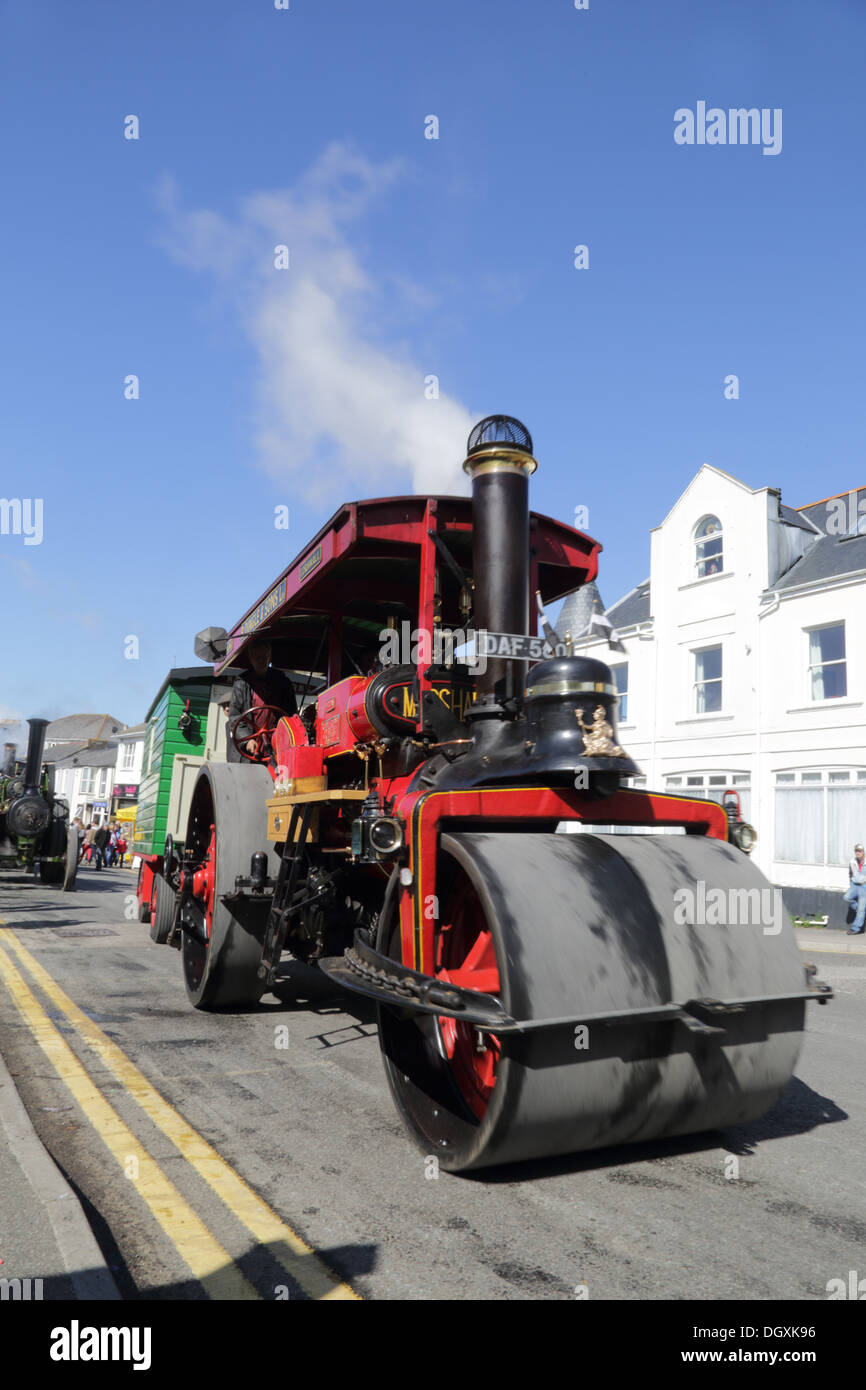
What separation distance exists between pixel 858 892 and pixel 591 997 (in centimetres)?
1356

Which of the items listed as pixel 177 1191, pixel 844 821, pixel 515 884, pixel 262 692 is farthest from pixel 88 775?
pixel 515 884

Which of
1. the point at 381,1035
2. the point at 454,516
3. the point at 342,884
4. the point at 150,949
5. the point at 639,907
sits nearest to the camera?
the point at 639,907

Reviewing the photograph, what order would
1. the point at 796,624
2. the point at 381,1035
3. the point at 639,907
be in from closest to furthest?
the point at 639,907, the point at 381,1035, the point at 796,624

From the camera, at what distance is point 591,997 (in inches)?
119

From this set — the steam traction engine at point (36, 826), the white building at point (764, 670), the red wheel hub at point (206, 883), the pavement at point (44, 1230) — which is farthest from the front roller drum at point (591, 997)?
the steam traction engine at point (36, 826)

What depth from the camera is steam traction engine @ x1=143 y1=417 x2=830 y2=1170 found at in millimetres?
3020

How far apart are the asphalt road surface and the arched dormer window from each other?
50.6 feet

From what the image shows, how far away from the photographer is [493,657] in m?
4.06

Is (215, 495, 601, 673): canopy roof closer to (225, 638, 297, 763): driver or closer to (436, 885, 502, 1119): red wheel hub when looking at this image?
(225, 638, 297, 763): driver

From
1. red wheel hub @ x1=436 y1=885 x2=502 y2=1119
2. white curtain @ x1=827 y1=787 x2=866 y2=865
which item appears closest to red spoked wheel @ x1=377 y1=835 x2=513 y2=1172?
red wheel hub @ x1=436 y1=885 x2=502 y2=1119

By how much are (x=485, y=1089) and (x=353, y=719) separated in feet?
6.71

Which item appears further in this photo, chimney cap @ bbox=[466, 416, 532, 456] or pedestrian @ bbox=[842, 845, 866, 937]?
pedestrian @ bbox=[842, 845, 866, 937]
